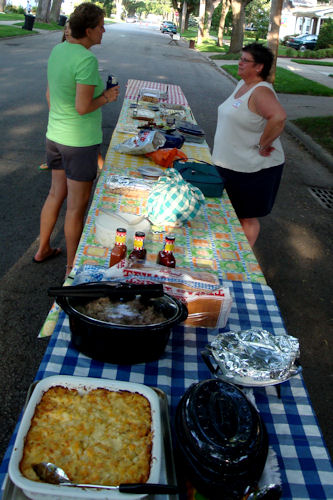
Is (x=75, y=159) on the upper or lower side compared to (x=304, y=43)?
lower

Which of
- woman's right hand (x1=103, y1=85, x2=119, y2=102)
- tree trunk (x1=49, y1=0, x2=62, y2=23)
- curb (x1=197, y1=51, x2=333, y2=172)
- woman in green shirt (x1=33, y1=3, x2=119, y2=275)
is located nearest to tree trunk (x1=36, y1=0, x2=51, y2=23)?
tree trunk (x1=49, y1=0, x2=62, y2=23)

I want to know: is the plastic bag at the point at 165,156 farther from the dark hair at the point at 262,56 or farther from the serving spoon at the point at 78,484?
the serving spoon at the point at 78,484

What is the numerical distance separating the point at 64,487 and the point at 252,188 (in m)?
3.03

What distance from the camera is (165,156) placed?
→ 3.73 metres

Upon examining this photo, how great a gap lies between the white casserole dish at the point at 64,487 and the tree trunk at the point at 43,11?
127 feet

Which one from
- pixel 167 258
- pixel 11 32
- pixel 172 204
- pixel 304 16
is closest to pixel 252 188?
pixel 172 204

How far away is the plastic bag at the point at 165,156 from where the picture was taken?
3.73m

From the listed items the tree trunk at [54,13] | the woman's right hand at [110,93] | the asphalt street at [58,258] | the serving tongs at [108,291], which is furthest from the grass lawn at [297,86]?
the tree trunk at [54,13]

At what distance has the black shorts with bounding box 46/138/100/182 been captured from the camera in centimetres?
315

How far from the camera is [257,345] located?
1.59 metres

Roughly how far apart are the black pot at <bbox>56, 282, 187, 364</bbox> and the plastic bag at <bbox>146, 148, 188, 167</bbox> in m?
2.32

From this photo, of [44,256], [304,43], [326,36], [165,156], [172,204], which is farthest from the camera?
[304,43]

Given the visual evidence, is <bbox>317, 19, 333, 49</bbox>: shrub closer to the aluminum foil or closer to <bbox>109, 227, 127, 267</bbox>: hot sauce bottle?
<bbox>109, 227, 127, 267</bbox>: hot sauce bottle

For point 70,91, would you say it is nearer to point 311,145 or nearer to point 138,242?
point 138,242
